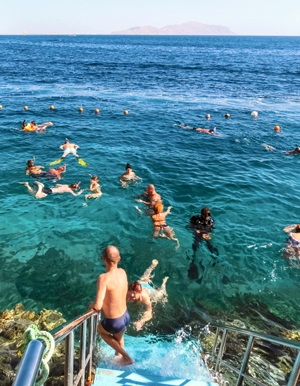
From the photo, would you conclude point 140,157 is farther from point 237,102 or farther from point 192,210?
point 237,102

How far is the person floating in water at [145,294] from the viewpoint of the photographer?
552 cm

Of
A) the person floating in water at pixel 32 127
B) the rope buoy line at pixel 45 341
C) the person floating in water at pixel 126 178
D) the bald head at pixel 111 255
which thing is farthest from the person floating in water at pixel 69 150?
the rope buoy line at pixel 45 341

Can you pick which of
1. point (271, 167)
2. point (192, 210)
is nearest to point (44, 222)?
point (192, 210)

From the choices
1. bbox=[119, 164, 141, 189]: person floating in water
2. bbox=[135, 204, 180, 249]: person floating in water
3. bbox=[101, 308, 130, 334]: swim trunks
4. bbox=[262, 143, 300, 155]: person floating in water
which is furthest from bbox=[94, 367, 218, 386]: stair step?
bbox=[262, 143, 300, 155]: person floating in water

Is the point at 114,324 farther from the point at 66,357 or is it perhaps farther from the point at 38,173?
the point at 38,173

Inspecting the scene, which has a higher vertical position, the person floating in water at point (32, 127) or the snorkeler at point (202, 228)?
the person floating in water at point (32, 127)

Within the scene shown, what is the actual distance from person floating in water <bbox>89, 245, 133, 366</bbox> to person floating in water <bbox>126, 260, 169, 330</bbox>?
3.79ft

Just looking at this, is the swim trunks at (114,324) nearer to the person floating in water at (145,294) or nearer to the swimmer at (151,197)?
the person floating in water at (145,294)

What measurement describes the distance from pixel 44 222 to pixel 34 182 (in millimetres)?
2359

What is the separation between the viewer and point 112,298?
405 cm

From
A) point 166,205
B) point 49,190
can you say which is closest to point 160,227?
point 166,205

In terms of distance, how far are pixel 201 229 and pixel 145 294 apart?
331 cm

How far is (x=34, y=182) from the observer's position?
35.3 feet

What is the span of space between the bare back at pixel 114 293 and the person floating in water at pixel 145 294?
4.33ft
